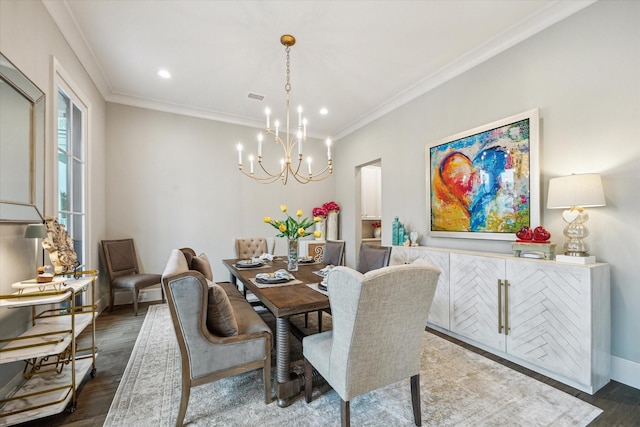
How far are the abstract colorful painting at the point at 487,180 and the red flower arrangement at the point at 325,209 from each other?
2.23 m

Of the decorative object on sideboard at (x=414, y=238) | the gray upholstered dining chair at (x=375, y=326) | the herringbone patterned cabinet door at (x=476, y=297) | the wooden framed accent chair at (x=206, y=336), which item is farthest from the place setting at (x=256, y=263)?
the herringbone patterned cabinet door at (x=476, y=297)

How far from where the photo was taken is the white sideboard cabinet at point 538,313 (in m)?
1.84

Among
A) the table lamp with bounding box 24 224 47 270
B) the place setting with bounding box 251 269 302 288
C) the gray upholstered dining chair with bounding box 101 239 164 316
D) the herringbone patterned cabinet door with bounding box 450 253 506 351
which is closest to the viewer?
the table lamp with bounding box 24 224 47 270

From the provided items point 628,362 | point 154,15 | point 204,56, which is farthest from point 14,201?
point 628,362

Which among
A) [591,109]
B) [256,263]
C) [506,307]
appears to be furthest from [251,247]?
[591,109]

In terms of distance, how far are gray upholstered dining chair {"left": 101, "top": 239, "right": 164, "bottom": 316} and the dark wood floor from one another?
78 cm

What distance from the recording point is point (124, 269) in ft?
12.1

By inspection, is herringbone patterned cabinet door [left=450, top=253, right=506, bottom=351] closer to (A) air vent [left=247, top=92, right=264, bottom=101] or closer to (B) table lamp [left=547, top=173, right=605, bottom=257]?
(B) table lamp [left=547, top=173, right=605, bottom=257]

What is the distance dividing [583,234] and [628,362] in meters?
0.97

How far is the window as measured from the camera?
2.57m

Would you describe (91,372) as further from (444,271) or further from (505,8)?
(505,8)

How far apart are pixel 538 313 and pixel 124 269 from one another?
15.8 feet

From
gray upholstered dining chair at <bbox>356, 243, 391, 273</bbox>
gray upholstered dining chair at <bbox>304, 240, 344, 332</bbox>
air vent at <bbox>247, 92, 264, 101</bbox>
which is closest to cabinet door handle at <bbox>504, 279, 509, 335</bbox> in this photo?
gray upholstered dining chair at <bbox>356, 243, 391, 273</bbox>

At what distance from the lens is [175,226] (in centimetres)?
422
